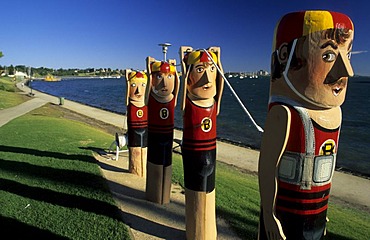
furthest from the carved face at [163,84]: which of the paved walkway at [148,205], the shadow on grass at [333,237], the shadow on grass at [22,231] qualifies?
the shadow on grass at [333,237]

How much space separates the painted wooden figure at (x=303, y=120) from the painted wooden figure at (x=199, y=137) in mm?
1916

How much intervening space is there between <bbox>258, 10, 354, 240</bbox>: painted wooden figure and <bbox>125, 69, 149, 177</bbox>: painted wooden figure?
222 inches

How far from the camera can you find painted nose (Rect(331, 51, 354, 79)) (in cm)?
260

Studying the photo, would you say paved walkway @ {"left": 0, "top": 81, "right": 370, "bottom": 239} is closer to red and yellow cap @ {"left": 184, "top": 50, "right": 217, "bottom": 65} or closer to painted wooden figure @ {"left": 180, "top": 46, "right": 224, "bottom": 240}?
painted wooden figure @ {"left": 180, "top": 46, "right": 224, "bottom": 240}

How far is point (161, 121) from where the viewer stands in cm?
632

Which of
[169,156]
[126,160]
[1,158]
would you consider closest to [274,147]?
[169,156]

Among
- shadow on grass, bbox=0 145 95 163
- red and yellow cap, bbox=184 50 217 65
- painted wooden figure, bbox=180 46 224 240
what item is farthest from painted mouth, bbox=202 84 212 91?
shadow on grass, bbox=0 145 95 163

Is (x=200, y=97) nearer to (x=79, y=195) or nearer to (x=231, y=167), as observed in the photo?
(x=79, y=195)

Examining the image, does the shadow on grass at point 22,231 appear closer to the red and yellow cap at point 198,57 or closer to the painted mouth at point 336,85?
the red and yellow cap at point 198,57

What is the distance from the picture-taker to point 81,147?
1170 cm

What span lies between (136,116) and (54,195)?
2.81 metres

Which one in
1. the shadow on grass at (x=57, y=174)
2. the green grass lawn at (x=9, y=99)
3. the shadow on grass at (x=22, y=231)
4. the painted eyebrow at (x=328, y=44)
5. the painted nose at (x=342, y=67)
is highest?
the painted eyebrow at (x=328, y=44)

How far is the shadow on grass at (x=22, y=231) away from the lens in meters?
5.08

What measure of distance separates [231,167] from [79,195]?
28.3 ft
